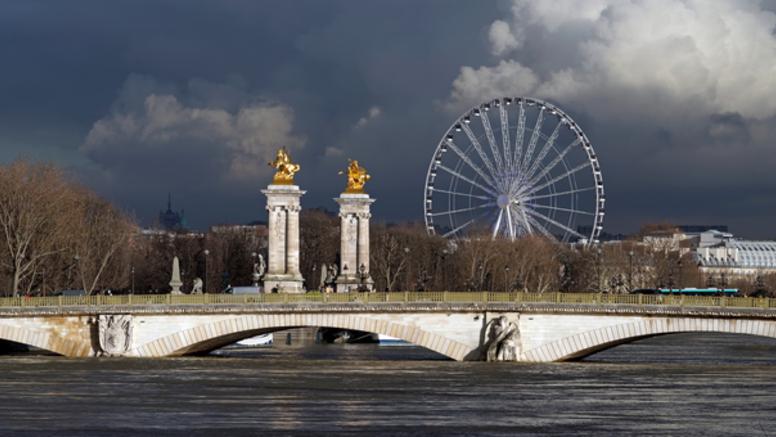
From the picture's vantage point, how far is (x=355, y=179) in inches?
4904

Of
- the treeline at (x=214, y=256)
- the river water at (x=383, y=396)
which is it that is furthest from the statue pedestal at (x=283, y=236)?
the river water at (x=383, y=396)

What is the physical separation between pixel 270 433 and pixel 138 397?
529 inches

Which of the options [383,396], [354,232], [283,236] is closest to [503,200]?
[354,232]

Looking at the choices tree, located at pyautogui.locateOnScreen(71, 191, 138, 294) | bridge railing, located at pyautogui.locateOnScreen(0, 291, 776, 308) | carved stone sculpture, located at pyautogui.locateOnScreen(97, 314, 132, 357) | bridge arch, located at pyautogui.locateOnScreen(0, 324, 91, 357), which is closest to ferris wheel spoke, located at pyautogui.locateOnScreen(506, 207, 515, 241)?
tree, located at pyautogui.locateOnScreen(71, 191, 138, 294)

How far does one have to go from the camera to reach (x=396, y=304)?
82250 millimetres

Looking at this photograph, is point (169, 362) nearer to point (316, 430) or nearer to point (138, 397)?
point (138, 397)

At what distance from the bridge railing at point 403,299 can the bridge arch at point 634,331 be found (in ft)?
2.90

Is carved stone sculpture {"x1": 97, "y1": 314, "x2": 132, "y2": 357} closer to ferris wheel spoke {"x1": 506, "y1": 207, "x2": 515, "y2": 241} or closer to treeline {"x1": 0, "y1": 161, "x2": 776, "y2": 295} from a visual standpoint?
treeline {"x1": 0, "y1": 161, "x2": 776, "y2": 295}

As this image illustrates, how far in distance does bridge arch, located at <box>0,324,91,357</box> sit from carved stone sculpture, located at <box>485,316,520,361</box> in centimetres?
1823

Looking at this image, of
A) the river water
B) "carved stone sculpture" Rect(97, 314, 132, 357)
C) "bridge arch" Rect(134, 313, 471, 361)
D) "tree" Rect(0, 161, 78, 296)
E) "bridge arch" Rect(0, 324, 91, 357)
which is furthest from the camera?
"tree" Rect(0, 161, 78, 296)

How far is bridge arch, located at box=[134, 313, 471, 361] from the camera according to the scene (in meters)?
82.0

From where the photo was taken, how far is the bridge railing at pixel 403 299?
7906cm

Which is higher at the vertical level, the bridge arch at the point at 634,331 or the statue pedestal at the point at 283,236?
the statue pedestal at the point at 283,236

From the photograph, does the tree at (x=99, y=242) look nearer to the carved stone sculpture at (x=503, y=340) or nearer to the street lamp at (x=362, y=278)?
the street lamp at (x=362, y=278)
